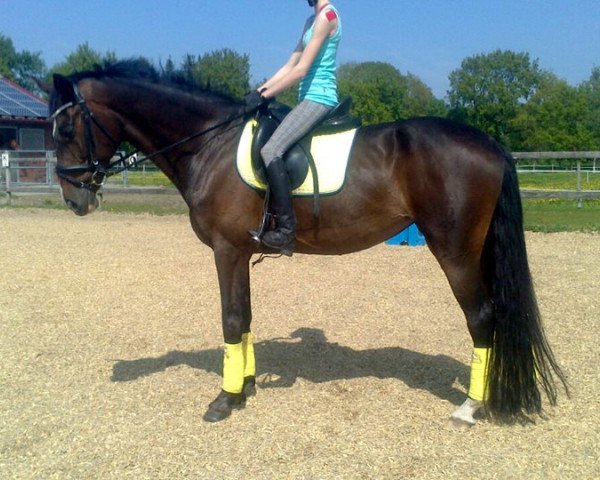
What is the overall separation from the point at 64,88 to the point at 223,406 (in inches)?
109

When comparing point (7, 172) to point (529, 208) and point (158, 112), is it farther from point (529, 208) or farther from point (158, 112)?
point (158, 112)

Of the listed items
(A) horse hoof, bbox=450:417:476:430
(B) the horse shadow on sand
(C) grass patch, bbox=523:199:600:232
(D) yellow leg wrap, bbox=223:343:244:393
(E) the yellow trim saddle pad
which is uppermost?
(E) the yellow trim saddle pad

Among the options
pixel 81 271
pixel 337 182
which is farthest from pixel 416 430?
pixel 81 271

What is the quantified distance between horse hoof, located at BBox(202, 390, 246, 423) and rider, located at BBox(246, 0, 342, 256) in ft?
4.01

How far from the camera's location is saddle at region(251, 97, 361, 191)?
4672 millimetres

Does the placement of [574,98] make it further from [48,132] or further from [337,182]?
[337,182]

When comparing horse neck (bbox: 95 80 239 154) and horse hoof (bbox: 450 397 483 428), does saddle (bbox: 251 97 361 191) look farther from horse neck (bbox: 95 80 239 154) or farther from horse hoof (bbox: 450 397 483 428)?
horse hoof (bbox: 450 397 483 428)


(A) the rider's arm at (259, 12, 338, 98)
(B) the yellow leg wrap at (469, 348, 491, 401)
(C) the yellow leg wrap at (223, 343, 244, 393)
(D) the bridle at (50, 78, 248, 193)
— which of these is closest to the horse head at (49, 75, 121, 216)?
(D) the bridle at (50, 78, 248, 193)

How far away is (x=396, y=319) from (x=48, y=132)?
2838cm

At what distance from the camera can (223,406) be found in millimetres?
4766

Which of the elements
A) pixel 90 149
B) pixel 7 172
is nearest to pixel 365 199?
pixel 90 149

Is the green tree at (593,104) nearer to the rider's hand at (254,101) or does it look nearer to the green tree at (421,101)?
the green tree at (421,101)

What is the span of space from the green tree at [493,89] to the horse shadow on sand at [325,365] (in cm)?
5323

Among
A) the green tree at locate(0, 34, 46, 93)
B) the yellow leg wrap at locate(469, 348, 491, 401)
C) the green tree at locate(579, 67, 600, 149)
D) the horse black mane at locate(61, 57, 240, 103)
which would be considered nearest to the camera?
the yellow leg wrap at locate(469, 348, 491, 401)
